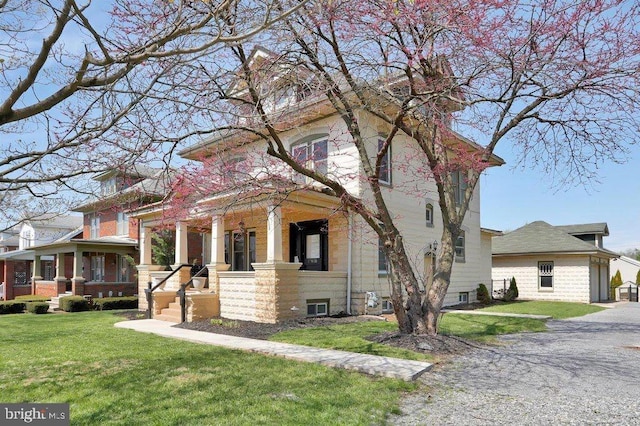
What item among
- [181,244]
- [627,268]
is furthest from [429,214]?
[627,268]

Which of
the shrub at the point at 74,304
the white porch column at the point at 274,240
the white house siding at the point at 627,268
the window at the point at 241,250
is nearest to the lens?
the white porch column at the point at 274,240

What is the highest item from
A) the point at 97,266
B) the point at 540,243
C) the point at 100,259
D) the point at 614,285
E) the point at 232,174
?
the point at 232,174

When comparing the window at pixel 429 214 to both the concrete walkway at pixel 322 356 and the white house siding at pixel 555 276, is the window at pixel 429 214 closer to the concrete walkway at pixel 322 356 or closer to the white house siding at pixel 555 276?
the concrete walkway at pixel 322 356

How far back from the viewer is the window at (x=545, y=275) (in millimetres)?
26156

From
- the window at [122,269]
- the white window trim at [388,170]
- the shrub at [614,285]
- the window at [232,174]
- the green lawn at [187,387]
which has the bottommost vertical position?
the shrub at [614,285]

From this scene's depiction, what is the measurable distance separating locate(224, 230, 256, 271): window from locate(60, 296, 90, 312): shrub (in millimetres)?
6383

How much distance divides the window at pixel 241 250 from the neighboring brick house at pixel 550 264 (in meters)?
15.5

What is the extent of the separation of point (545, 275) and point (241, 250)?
16996 millimetres

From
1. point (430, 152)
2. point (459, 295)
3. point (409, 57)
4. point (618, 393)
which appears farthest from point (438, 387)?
point (459, 295)

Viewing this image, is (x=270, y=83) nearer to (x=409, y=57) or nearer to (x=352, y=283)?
(x=409, y=57)

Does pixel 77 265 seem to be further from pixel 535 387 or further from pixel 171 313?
pixel 535 387

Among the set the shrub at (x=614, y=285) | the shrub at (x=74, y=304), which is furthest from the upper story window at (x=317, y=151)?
the shrub at (x=614, y=285)

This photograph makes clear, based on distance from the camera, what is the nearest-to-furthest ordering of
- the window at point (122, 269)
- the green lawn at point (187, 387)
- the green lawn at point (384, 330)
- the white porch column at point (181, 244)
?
the green lawn at point (187, 387) < the green lawn at point (384, 330) < the white porch column at point (181, 244) < the window at point (122, 269)

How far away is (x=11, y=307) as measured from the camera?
19766 mm
